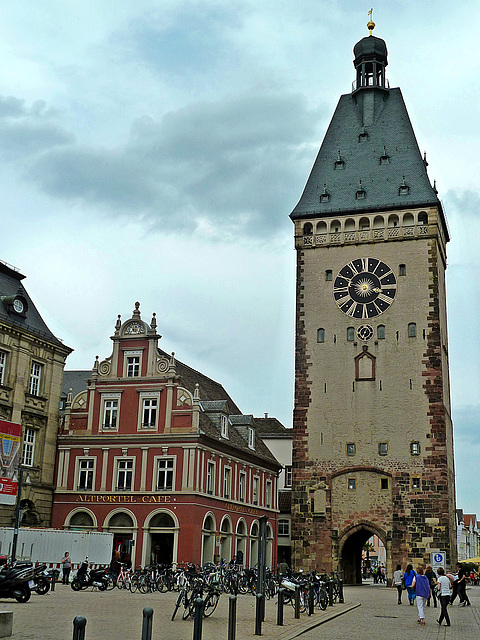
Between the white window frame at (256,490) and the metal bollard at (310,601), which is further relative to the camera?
the white window frame at (256,490)

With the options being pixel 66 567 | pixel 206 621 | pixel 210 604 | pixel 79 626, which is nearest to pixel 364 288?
pixel 66 567

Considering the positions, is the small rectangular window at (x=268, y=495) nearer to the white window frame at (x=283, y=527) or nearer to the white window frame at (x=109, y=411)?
the white window frame at (x=283, y=527)

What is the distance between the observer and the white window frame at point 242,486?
1940 inches

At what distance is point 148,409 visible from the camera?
45.1m

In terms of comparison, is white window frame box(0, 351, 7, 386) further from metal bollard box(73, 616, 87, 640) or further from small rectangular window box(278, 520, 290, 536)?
metal bollard box(73, 616, 87, 640)

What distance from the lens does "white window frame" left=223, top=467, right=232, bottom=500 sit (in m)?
46.9

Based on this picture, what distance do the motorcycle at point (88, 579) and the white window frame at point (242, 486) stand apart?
61.5 ft

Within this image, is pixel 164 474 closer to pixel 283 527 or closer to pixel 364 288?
pixel 364 288

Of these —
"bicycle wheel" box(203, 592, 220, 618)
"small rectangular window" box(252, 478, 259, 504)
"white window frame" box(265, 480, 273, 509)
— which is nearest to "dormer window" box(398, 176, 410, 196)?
"small rectangular window" box(252, 478, 259, 504)

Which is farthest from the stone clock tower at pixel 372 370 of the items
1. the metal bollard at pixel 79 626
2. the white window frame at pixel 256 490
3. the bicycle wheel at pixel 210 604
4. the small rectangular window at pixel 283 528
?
the metal bollard at pixel 79 626

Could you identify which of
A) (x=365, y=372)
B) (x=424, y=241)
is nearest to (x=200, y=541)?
(x=365, y=372)

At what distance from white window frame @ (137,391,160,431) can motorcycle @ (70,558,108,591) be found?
549 inches

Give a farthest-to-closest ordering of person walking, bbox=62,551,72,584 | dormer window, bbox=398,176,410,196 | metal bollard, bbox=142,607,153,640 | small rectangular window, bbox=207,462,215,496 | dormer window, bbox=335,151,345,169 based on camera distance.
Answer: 1. dormer window, bbox=335,151,345,169
2. dormer window, bbox=398,176,410,196
3. small rectangular window, bbox=207,462,215,496
4. person walking, bbox=62,551,72,584
5. metal bollard, bbox=142,607,153,640

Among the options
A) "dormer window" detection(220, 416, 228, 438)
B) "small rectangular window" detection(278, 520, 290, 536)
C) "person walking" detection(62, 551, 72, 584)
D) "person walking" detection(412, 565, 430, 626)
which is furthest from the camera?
"small rectangular window" detection(278, 520, 290, 536)
